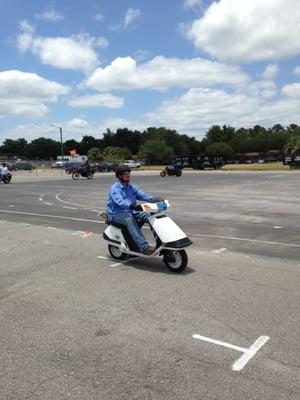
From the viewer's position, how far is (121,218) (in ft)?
26.0

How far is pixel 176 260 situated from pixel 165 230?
1.56 ft

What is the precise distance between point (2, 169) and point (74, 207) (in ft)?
77.1

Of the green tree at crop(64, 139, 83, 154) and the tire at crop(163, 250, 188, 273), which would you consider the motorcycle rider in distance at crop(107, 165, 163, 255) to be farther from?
the green tree at crop(64, 139, 83, 154)

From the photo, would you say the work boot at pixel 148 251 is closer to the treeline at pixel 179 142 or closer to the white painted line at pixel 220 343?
the white painted line at pixel 220 343

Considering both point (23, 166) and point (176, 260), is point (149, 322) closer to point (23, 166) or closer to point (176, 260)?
point (176, 260)

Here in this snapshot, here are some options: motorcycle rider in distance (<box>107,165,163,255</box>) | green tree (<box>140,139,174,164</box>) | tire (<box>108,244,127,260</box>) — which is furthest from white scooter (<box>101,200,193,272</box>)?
green tree (<box>140,139,174,164</box>)

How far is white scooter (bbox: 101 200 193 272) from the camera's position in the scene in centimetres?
734

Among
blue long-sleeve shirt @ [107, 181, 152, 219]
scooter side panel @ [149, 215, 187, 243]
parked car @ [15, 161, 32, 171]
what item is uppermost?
blue long-sleeve shirt @ [107, 181, 152, 219]

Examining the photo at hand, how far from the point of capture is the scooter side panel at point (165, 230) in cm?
736

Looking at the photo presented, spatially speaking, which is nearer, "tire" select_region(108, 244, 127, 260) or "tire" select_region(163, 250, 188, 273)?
"tire" select_region(163, 250, 188, 273)

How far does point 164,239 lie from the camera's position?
24.2 feet

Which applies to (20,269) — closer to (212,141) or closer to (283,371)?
(283,371)

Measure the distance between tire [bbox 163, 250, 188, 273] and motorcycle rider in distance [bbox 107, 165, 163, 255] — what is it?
27cm

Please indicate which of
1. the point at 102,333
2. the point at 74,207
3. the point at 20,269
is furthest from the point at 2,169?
the point at 102,333
